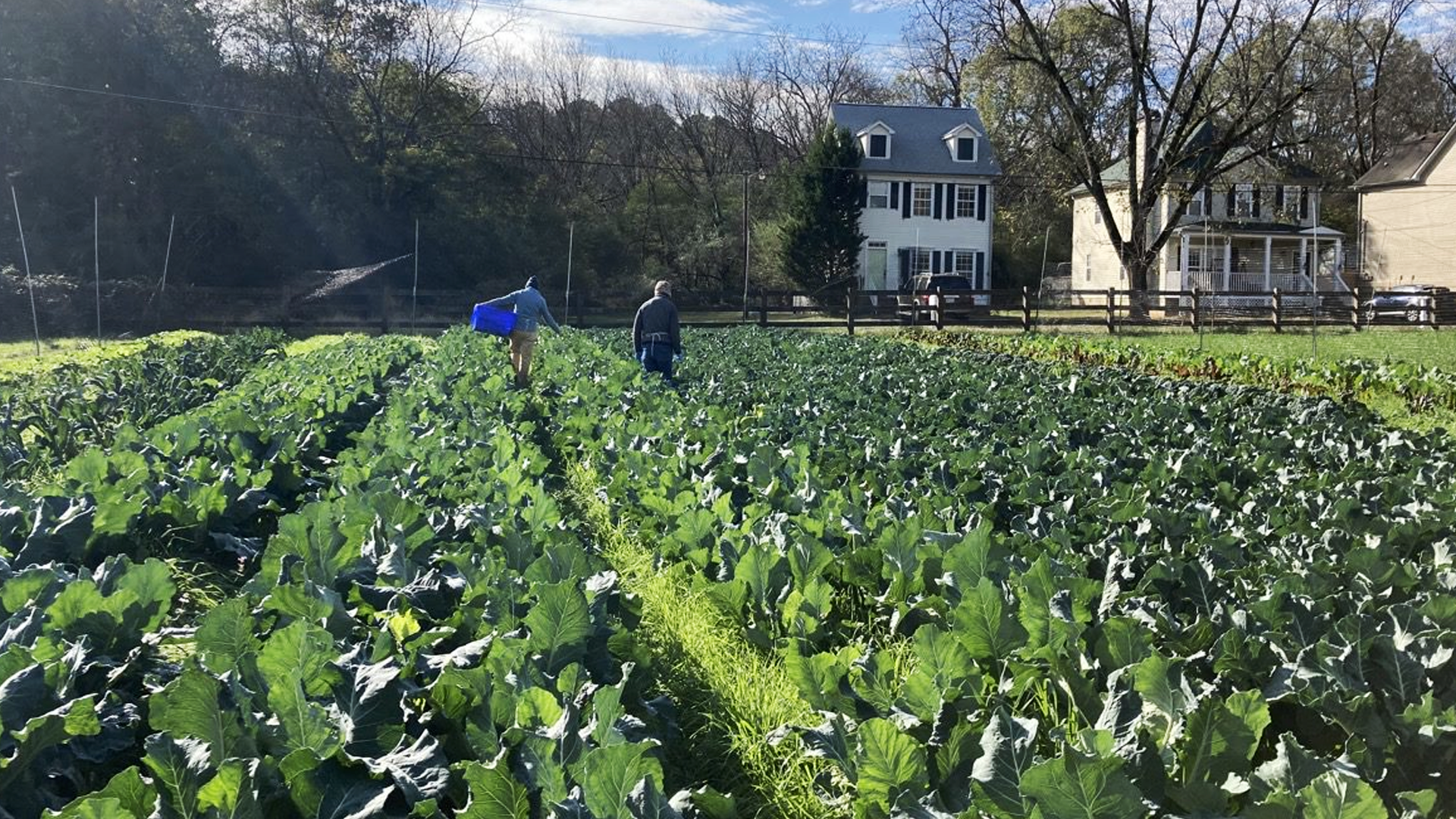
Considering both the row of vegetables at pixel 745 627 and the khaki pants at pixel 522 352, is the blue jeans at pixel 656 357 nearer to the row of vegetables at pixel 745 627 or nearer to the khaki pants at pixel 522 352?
the khaki pants at pixel 522 352

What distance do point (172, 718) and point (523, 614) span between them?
1.29 m

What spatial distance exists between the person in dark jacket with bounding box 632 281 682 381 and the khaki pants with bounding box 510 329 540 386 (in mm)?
1389

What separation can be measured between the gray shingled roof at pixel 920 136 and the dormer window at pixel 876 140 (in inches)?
10.2

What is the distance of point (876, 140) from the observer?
45.1m

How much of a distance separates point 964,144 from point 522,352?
3506cm

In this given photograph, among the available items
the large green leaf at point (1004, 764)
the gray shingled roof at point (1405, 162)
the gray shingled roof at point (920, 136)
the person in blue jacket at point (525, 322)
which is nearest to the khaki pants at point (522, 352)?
the person in blue jacket at point (525, 322)

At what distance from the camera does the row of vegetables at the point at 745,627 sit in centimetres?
270

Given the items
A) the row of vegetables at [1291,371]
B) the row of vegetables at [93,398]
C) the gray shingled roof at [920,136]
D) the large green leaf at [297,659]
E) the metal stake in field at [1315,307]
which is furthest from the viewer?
the gray shingled roof at [920,136]

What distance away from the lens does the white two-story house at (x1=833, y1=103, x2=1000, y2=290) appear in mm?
44906

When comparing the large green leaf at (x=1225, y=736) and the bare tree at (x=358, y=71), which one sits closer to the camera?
the large green leaf at (x=1225, y=736)

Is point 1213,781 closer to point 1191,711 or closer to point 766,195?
point 1191,711

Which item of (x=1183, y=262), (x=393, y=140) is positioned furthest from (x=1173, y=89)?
(x=393, y=140)

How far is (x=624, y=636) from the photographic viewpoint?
370cm

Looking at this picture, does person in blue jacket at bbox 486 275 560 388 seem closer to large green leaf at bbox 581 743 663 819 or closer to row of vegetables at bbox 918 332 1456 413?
row of vegetables at bbox 918 332 1456 413
